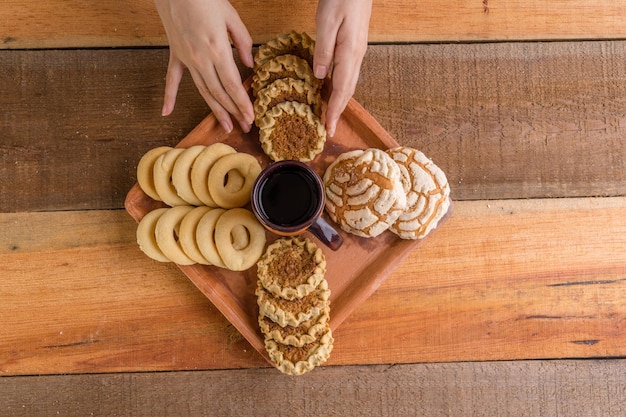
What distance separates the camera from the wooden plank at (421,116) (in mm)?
1494

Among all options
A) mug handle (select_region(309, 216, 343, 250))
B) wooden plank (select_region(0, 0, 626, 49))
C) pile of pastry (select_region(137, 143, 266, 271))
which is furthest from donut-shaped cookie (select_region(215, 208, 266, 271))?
wooden plank (select_region(0, 0, 626, 49))

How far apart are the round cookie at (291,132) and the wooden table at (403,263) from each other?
0.72 ft

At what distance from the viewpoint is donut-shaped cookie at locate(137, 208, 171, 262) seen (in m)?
1.36

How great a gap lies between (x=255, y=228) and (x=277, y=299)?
0.17 m

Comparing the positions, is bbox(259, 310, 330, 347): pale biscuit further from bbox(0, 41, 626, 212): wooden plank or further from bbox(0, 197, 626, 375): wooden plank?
bbox(0, 41, 626, 212): wooden plank

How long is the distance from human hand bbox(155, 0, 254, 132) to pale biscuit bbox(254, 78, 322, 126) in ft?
0.12

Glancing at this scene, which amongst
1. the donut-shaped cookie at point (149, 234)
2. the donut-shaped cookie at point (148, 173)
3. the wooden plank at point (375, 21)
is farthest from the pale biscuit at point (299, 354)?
the wooden plank at point (375, 21)

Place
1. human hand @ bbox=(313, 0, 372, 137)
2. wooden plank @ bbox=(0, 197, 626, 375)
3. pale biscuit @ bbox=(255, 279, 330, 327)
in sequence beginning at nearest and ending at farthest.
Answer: human hand @ bbox=(313, 0, 372, 137)
pale biscuit @ bbox=(255, 279, 330, 327)
wooden plank @ bbox=(0, 197, 626, 375)

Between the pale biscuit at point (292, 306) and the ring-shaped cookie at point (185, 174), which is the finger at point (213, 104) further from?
the pale biscuit at point (292, 306)

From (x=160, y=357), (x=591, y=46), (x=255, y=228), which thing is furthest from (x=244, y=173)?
(x=591, y=46)

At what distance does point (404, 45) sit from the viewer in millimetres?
1525

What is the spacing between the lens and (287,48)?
4.49 ft

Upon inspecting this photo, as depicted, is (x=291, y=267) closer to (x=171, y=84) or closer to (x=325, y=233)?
(x=325, y=233)

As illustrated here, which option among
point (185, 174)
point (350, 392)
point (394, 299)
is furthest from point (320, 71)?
point (350, 392)
